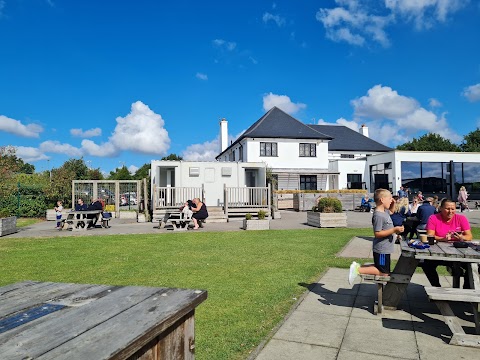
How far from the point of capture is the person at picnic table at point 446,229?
199 inches

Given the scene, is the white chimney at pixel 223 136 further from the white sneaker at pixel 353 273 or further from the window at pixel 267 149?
the white sneaker at pixel 353 273

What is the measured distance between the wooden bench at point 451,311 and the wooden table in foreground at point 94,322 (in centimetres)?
284

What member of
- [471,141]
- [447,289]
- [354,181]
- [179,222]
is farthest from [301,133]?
[471,141]

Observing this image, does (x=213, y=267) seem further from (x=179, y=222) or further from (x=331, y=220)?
(x=331, y=220)

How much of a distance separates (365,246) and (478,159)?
29.0 m

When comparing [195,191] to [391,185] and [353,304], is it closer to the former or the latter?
[353,304]

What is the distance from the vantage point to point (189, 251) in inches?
364

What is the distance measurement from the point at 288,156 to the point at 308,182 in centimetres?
328

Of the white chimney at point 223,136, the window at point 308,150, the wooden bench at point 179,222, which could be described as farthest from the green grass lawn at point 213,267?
the white chimney at point 223,136

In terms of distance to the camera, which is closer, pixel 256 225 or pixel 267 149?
pixel 256 225

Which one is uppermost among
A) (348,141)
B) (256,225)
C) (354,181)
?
(348,141)

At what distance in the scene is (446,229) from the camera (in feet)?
17.2

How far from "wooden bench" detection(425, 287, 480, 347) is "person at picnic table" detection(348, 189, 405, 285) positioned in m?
0.79

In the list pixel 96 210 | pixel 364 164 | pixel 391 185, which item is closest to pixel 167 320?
pixel 96 210
